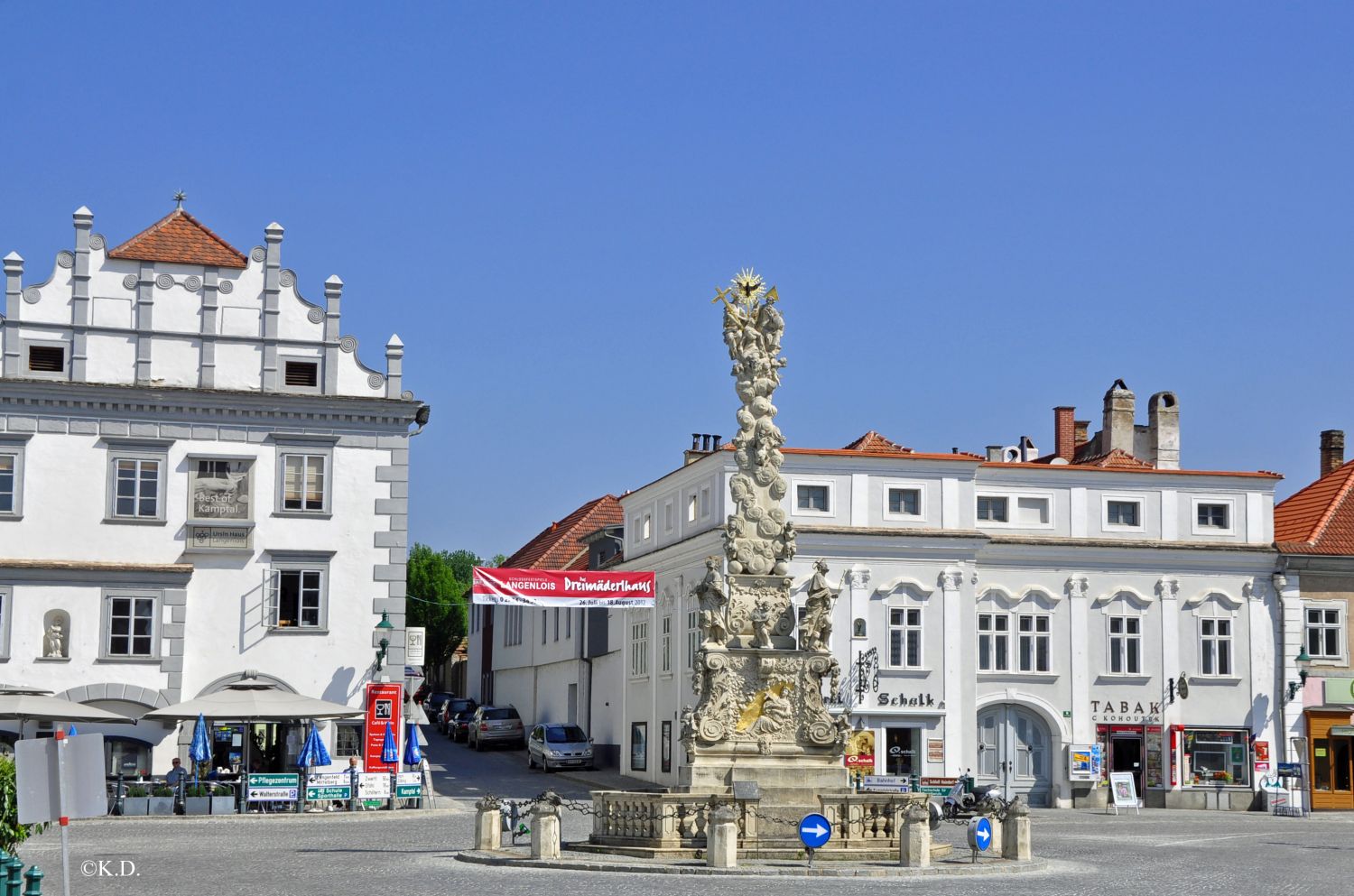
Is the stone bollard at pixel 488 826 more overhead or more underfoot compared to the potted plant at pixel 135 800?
more overhead

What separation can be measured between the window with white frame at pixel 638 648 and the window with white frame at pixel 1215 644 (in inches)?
652

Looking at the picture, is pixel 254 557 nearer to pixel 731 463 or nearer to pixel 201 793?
pixel 201 793

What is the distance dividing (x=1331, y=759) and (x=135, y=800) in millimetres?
32715

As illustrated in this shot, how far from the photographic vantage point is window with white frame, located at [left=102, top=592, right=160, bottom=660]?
42.8m

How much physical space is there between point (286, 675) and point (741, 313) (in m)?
18.9

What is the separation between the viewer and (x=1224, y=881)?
25531 mm

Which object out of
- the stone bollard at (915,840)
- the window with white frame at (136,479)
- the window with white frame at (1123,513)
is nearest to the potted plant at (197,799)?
the window with white frame at (136,479)

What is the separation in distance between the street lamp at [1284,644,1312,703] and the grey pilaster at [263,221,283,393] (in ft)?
96.7

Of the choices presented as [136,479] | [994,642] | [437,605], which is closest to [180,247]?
[136,479]

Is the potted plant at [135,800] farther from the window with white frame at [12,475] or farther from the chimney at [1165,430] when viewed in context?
the chimney at [1165,430]

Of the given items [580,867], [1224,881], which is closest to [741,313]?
[580,867]

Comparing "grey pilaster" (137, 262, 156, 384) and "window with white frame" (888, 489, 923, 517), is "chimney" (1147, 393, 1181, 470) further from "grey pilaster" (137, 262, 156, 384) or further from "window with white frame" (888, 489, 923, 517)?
"grey pilaster" (137, 262, 156, 384)

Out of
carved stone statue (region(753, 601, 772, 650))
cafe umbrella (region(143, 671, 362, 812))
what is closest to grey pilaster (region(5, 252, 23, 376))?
cafe umbrella (region(143, 671, 362, 812))

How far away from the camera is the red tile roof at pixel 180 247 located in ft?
145
